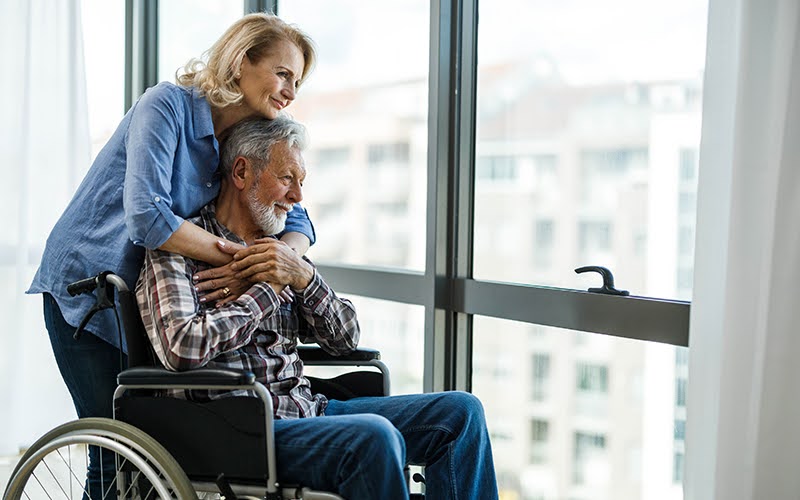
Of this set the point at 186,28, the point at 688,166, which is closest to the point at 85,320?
the point at 688,166

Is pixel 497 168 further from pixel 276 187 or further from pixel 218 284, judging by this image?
pixel 218 284

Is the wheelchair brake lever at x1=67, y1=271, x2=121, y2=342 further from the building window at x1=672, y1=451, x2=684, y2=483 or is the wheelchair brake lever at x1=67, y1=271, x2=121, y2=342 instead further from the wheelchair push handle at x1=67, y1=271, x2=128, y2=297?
the building window at x1=672, y1=451, x2=684, y2=483

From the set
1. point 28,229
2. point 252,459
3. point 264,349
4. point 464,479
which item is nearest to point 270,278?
point 264,349

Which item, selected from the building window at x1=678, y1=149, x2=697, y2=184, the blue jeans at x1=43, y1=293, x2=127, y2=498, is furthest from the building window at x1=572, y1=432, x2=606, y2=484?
the blue jeans at x1=43, y1=293, x2=127, y2=498

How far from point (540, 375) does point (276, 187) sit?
0.92 m

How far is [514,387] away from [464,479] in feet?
2.05

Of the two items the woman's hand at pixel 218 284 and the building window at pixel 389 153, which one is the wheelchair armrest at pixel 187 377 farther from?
the building window at pixel 389 153

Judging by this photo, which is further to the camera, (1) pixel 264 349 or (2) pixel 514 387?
(2) pixel 514 387

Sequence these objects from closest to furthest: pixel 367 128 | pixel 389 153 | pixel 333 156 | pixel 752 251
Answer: pixel 752 251 → pixel 389 153 → pixel 367 128 → pixel 333 156

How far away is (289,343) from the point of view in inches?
81.4

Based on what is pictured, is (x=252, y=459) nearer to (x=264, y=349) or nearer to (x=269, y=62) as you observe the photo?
(x=264, y=349)

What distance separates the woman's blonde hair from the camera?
203 cm

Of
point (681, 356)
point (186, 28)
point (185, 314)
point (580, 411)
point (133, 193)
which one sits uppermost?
point (186, 28)

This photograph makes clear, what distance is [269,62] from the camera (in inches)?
81.2
